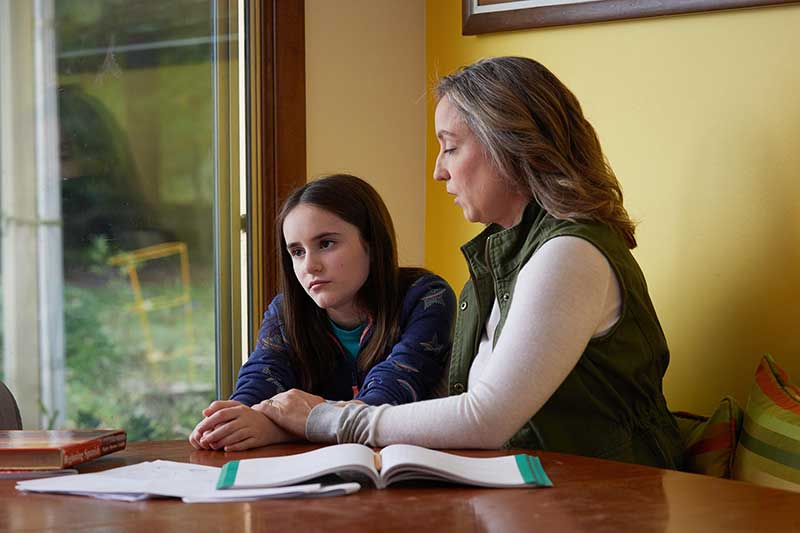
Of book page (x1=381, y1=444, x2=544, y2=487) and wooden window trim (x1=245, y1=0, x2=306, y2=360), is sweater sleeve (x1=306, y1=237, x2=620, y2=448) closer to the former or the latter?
book page (x1=381, y1=444, x2=544, y2=487)

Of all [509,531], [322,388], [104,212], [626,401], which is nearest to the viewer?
[509,531]

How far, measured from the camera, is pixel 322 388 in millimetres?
2203

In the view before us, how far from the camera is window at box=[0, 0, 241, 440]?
7.97 feet

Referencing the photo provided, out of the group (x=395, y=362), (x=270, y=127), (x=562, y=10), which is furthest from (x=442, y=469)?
(x=270, y=127)

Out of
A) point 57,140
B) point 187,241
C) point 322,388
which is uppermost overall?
point 57,140

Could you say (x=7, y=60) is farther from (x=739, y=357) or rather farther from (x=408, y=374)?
(x=739, y=357)

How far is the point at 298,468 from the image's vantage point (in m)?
1.30

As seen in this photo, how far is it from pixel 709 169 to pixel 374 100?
1084 mm

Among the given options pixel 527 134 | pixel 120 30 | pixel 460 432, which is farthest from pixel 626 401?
pixel 120 30

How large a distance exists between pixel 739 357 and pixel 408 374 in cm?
67

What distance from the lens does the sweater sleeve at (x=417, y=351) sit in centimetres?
198

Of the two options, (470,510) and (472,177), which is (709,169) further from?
(470,510)

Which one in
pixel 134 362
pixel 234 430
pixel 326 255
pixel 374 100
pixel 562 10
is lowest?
pixel 134 362

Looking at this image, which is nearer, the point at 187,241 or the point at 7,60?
the point at 7,60
